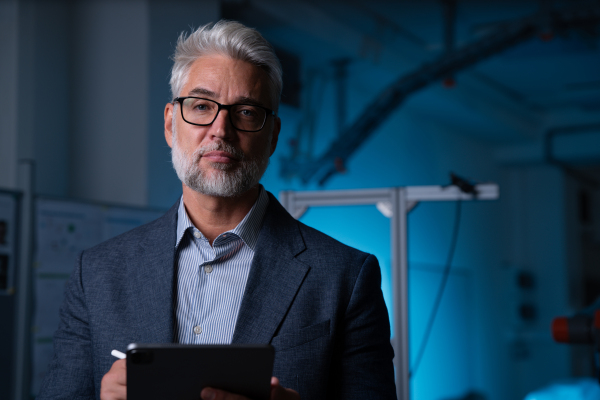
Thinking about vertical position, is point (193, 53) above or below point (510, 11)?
below

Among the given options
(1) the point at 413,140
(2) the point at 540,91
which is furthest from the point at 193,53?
(2) the point at 540,91

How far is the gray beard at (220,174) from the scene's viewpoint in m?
1.21

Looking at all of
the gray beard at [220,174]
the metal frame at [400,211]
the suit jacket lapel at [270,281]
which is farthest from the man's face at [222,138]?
the metal frame at [400,211]

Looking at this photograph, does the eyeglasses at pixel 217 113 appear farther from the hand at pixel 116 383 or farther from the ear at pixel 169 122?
the hand at pixel 116 383

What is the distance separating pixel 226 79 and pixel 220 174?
190 mm

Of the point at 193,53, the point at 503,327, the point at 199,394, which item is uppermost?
the point at 193,53

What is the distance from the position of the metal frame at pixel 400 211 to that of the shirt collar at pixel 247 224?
43.0 inches

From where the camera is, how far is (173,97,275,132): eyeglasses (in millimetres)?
1229

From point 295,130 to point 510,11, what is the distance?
173cm

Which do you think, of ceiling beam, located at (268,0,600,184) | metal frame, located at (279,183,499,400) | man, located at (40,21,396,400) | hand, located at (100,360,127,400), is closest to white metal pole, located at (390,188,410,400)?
metal frame, located at (279,183,499,400)

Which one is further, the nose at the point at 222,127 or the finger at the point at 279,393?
the nose at the point at 222,127

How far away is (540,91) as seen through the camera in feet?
22.0

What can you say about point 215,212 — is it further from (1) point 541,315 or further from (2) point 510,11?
(1) point 541,315

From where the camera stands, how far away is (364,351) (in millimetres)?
1203
